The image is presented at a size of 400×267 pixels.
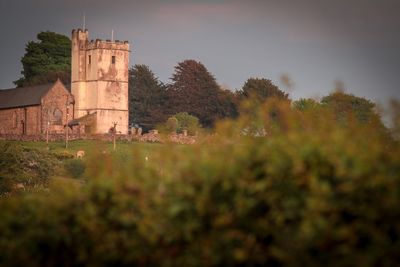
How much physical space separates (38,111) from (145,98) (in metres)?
36.7

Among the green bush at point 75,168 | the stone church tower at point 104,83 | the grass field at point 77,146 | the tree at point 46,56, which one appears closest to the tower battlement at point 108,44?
the stone church tower at point 104,83

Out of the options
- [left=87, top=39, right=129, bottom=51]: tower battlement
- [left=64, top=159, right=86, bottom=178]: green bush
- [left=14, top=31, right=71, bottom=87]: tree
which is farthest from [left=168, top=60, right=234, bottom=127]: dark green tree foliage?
[left=64, top=159, right=86, bottom=178]: green bush

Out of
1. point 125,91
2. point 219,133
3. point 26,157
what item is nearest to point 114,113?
point 125,91

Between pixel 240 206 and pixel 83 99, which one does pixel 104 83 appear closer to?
pixel 83 99

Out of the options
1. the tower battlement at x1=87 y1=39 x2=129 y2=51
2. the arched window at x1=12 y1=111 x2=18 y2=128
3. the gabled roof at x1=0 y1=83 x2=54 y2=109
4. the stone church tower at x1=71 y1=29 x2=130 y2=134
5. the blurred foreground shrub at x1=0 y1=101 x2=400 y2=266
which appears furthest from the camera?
the tower battlement at x1=87 y1=39 x2=129 y2=51

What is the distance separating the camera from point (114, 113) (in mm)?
120250

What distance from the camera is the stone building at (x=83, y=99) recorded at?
390ft

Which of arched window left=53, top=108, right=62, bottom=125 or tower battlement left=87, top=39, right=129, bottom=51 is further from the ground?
tower battlement left=87, top=39, right=129, bottom=51

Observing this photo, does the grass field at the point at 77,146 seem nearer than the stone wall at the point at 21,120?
Yes

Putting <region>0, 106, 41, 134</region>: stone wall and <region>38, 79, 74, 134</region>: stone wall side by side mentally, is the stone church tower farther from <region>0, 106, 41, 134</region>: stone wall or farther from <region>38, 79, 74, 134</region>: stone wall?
<region>0, 106, 41, 134</region>: stone wall

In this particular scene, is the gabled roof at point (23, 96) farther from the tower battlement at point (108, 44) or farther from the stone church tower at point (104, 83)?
the tower battlement at point (108, 44)

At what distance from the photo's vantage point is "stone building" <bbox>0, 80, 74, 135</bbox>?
118625 millimetres

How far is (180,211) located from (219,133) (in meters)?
2.02

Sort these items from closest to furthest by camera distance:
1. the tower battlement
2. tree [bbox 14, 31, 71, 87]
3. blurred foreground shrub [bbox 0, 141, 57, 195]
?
blurred foreground shrub [bbox 0, 141, 57, 195] → the tower battlement → tree [bbox 14, 31, 71, 87]
